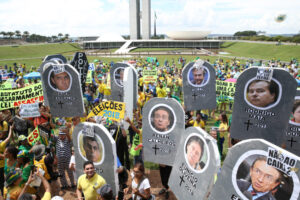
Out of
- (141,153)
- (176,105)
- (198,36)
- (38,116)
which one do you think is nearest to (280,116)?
(176,105)

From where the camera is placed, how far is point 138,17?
9531cm

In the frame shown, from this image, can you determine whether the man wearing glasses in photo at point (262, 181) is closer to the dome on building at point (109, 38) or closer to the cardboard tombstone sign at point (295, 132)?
the cardboard tombstone sign at point (295, 132)

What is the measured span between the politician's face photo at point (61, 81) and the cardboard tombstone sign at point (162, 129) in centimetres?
317

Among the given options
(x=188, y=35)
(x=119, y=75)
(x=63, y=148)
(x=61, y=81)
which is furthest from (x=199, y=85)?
(x=188, y=35)

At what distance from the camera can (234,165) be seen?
3.14 meters

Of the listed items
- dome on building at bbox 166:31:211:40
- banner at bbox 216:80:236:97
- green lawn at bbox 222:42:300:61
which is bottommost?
banner at bbox 216:80:236:97

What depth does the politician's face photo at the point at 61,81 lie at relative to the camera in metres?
7.21

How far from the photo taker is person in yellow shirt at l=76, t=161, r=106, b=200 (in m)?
4.09

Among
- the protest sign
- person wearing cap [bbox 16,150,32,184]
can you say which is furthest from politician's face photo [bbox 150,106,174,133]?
the protest sign

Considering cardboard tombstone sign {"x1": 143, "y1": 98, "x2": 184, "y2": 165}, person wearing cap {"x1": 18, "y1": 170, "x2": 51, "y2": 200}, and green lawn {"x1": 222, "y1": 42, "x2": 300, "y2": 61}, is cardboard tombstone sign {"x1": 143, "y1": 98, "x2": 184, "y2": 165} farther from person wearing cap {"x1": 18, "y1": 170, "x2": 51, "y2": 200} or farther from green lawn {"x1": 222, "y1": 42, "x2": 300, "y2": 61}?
green lawn {"x1": 222, "y1": 42, "x2": 300, "y2": 61}

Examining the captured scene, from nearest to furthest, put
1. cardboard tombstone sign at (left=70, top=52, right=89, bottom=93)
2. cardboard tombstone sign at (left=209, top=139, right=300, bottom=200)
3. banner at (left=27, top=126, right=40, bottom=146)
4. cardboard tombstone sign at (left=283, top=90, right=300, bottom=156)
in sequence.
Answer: cardboard tombstone sign at (left=209, top=139, right=300, bottom=200), cardboard tombstone sign at (left=283, top=90, right=300, bottom=156), banner at (left=27, top=126, right=40, bottom=146), cardboard tombstone sign at (left=70, top=52, right=89, bottom=93)

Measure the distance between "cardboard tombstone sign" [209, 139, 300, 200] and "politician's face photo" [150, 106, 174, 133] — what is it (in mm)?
2106

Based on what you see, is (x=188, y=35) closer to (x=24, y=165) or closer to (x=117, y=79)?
(x=117, y=79)

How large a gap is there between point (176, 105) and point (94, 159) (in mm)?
2126
